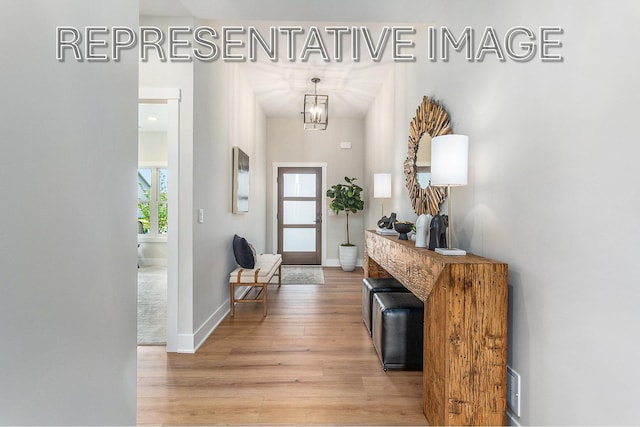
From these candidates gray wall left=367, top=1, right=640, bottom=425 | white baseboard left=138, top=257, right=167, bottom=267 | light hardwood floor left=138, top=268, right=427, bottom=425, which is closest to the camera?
gray wall left=367, top=1, right=640, bottom=425

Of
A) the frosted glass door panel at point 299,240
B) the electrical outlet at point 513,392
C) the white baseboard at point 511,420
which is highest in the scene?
the frosted glass door panel at point 299,240

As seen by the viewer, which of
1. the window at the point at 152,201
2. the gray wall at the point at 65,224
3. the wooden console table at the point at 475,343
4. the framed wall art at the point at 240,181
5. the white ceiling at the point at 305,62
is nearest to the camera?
the gray wall at the point at 65,224

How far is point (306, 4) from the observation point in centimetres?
231

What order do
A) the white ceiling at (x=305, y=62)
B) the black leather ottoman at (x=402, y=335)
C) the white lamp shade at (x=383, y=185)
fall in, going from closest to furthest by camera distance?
the black leather ottoman at (x=402, y=335) < the white ceiling at (x=305, y=62) < the white lamp shade at (x=383, y=185)

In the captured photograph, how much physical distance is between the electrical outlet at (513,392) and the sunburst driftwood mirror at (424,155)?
4.11 ft

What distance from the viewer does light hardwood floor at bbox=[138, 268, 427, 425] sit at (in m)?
1.76

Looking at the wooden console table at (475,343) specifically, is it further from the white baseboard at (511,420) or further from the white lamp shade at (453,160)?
the white lamp shade at (453,160)

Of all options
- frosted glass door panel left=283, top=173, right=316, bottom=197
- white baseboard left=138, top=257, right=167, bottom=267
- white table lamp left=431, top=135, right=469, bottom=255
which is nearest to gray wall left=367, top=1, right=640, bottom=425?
white table lamp left=431, top=135, right=469, bottom=255

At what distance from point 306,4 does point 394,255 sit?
81.1 inches

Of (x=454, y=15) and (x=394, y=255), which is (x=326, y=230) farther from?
(x=454, y=15)

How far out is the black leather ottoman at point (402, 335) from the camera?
222cm

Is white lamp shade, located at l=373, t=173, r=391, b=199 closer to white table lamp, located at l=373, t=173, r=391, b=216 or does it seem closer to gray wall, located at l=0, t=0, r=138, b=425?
white table lamp, located at l=373, t=173, r=391, b=216

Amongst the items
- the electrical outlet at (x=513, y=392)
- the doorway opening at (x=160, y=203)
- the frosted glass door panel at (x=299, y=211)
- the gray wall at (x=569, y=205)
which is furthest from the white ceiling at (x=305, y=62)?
the electrical outlet at (x=513, y=392)

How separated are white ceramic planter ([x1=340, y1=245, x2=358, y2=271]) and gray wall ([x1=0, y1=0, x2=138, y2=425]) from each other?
15.1ft
